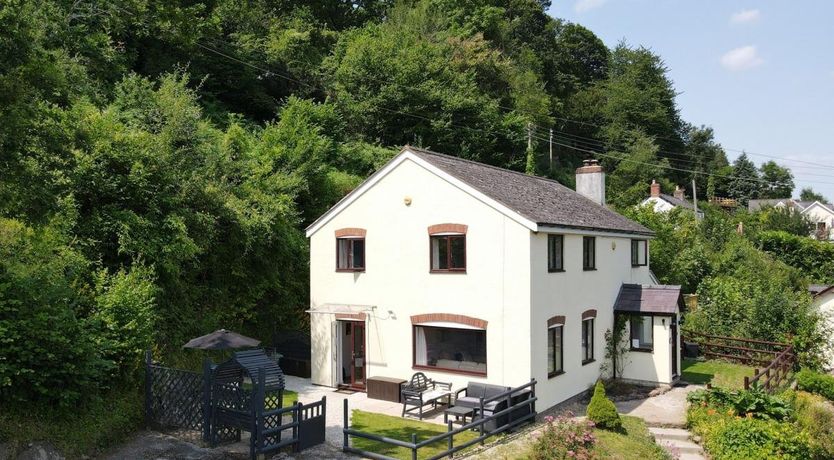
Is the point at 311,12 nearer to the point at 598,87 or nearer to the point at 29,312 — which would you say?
the point at 29,312

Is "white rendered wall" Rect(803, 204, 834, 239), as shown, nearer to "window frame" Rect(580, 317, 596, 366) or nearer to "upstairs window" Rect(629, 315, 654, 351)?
"upstairs window" Rect(629, 315, 654, 351)

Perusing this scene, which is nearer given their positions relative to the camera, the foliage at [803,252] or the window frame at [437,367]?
the window frame at [437,367]

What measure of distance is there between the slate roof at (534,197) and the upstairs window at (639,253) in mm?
785

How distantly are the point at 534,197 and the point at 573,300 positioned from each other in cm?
365

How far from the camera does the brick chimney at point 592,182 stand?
26.6m

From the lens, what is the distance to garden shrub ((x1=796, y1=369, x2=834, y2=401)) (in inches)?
853

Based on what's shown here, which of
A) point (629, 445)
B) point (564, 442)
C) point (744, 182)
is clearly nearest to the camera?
point (564, 442)

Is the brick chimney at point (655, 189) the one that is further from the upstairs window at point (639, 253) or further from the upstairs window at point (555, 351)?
the upstairs window at point (555, 351)


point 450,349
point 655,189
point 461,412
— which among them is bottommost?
point 461,412

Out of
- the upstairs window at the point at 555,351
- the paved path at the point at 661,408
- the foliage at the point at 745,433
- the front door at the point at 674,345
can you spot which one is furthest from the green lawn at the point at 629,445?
the front door at the point at 674,345

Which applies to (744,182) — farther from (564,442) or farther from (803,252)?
(564,442)

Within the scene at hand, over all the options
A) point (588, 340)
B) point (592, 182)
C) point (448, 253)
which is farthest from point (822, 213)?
point (448, 253)

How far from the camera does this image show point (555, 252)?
60.4 ft

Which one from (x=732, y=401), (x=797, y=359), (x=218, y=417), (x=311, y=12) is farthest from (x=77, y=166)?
(x=311, y=12)
